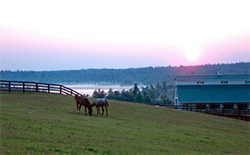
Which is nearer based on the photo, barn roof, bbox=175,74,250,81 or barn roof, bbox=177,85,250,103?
barn roof, bbox=177,85,250,103

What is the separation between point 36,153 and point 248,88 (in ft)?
157

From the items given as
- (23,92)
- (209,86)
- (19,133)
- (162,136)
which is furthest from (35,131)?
(209,86)

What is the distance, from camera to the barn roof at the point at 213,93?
162 ft

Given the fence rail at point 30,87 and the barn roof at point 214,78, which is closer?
the fence rail at point 30,87

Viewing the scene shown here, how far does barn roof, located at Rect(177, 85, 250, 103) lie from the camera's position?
49344 mm

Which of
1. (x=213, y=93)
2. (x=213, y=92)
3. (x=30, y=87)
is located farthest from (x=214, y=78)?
(x=30, y=87)

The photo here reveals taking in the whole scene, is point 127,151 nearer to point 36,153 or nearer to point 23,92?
point 36,153

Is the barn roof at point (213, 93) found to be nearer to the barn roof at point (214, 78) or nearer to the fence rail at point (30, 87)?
the barn roof at point (214, 78)

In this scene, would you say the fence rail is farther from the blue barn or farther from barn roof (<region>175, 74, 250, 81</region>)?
barn roof (<region>175, 74, 250, 81</region>)

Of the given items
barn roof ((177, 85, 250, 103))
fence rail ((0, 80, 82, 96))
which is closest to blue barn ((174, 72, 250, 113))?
barn roof ((177, 85, 250, 103))

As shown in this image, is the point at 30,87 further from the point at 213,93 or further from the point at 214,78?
the point at 214,78

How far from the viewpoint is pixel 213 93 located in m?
51.0

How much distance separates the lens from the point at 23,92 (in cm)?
3192

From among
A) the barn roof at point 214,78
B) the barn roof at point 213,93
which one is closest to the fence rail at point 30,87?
the barn roof at point 213,93
